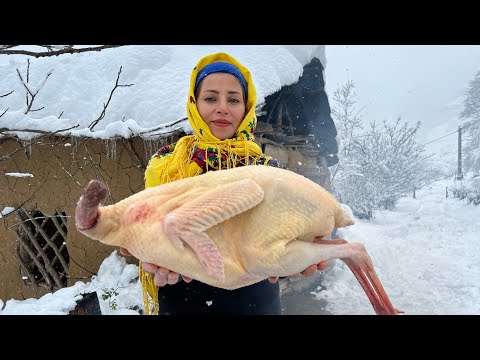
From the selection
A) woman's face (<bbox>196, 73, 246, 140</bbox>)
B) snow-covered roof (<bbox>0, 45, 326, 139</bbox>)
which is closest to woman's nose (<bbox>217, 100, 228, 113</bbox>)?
woman's face (<bbox>196, 73, 246, 140</bbox>)

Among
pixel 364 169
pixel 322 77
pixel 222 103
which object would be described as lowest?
pixel 364 169

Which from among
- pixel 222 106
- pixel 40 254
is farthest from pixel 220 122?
pixel 40 254

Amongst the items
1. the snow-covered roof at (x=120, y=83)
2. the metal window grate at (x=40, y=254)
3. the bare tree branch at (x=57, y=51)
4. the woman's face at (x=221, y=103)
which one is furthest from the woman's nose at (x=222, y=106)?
the metal window grate at (x=40, y=254)

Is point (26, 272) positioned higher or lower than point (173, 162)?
lower

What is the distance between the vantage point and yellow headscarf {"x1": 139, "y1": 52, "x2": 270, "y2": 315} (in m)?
0.82

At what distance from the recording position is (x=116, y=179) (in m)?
2.46

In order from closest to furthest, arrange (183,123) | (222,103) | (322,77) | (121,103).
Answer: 1. (222,103)
2. (183,123)
3. (121,103)
4. (322,77)

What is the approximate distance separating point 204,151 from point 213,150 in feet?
0.08

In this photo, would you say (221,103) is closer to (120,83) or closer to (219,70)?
(219,70)

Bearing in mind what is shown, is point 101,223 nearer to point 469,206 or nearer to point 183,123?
point 183,123

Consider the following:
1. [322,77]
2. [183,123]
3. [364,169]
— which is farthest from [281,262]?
[364,169]

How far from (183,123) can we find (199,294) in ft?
4.13

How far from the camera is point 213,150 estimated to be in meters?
0.82

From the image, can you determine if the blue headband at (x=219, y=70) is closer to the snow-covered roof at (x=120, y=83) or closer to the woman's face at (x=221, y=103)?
the woman's face at (x=221, y=103)
